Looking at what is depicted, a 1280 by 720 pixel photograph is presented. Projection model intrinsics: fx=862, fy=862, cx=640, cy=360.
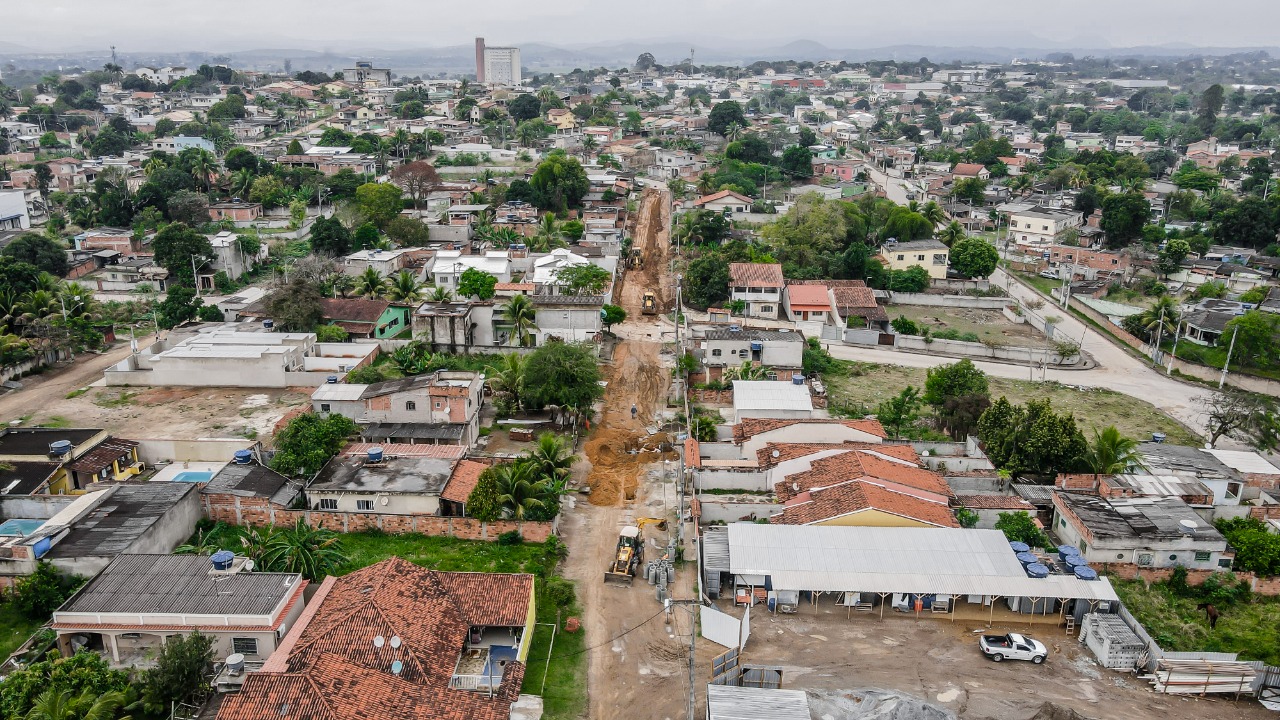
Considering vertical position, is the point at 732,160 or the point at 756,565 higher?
the point at 732,160

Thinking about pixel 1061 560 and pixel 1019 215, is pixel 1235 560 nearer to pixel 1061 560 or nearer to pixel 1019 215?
pixel 1061 560

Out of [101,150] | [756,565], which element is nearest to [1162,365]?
[756,565]

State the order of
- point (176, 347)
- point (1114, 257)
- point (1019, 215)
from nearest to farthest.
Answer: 1. point (176, 347)
2. point (1114, 257)
3. point (1019, 215)

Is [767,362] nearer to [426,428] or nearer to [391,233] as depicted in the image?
[426,428]

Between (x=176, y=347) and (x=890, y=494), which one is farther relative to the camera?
(x=176, y=347)

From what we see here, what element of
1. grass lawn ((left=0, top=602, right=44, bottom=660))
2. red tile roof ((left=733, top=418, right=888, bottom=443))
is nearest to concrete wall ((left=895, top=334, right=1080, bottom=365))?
red tile roof ((left=733, top=418, right=888, bottom=443))

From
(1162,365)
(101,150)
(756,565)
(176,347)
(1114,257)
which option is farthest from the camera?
(101,150)
